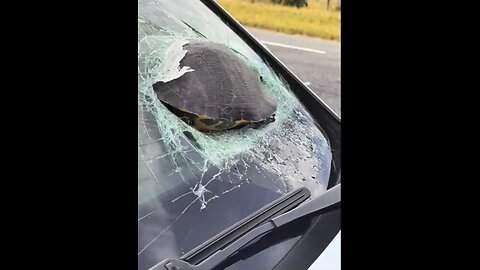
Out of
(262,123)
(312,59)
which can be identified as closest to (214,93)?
(262,123)

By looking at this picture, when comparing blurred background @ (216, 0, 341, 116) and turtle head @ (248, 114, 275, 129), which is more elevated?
blurred background @ (216, 0, 341, 116)

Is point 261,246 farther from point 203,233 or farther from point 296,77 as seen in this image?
point 296,77

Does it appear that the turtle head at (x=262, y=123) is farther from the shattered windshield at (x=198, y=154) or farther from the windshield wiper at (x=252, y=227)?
the windshield wiper at (x=252, y=227)

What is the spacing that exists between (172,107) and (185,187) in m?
0.23

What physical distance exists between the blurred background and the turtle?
14 cm

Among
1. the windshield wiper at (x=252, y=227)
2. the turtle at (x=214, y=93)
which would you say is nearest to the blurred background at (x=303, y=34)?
the turtle at (x=214, y=93)

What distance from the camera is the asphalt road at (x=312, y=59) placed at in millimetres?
1470

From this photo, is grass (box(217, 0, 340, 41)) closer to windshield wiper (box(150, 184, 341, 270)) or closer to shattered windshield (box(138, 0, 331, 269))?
shattered windshield (box(138, 0, 331, 269))

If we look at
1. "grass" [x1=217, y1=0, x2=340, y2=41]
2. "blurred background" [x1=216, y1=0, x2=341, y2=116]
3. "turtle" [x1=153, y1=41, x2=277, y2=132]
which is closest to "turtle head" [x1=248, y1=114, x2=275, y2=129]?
"turtle" [x1=153, y1=41, x2=277, y2=132]

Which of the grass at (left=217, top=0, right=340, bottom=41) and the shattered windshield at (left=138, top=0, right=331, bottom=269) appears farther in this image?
the grass at (left=217, top=0, right=340, bottom=41)

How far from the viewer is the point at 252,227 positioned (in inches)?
47.6

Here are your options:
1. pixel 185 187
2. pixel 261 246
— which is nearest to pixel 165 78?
pixel 185 187

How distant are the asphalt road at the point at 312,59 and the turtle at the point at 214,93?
0.13 metres

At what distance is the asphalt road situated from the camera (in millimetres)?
1470
